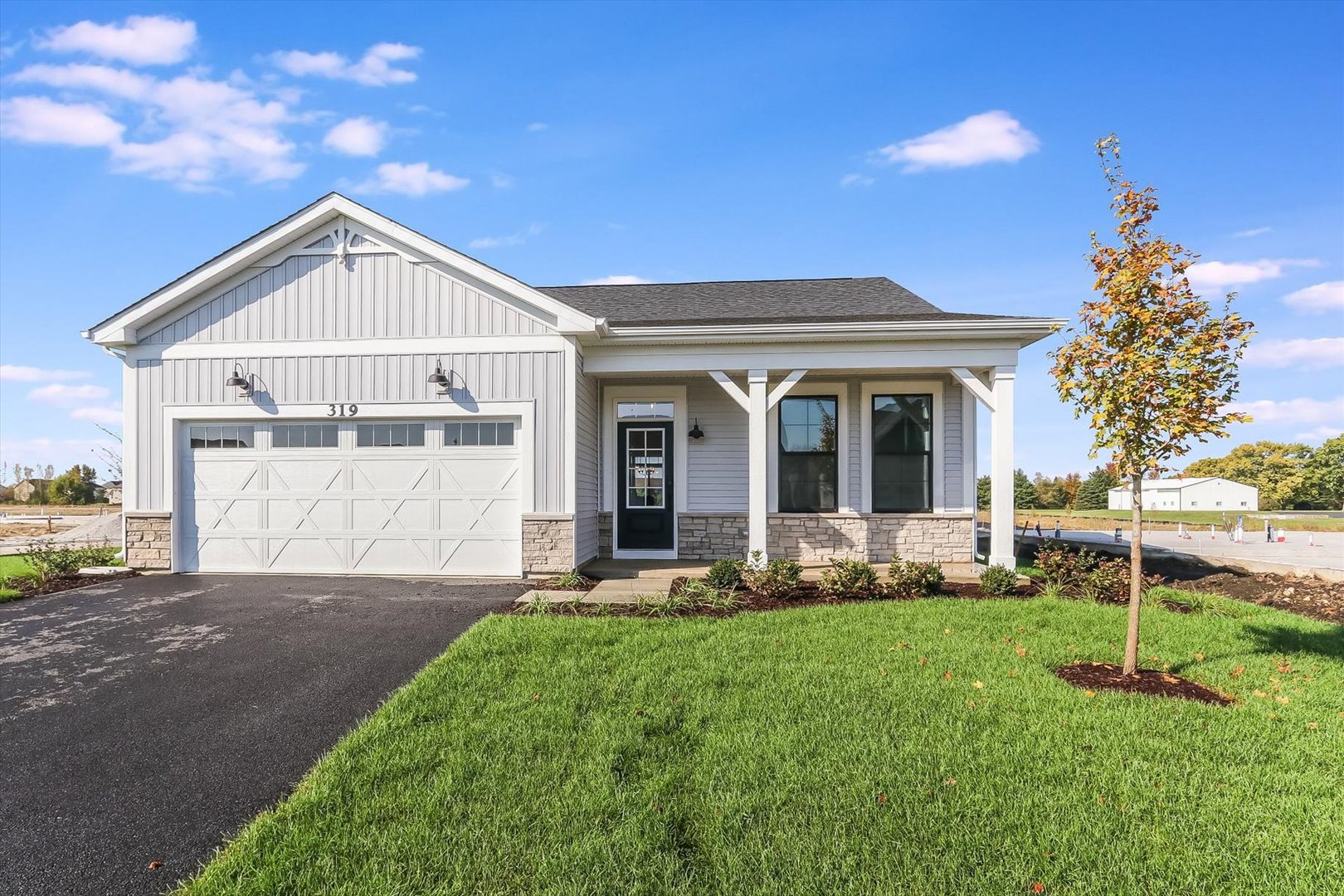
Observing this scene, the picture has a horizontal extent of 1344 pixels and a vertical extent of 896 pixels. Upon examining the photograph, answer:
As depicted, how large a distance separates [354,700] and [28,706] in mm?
2348

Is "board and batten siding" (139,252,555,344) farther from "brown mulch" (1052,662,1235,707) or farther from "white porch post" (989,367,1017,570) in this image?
"brown mulch" (1052,662,1235,707)

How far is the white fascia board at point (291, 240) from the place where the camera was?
8.57m

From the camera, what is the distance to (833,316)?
914 centimetres

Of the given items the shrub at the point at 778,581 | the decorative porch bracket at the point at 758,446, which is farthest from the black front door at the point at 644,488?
the shrub at the point at 778,581

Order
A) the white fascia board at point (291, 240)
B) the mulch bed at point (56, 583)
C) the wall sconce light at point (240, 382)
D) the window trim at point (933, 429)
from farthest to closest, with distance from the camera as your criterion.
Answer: the window trim at point (933, 429) → the wall sconce light at point (240, 382) → the white fascia board at point (291, 240) → the mulch bed at point (56, 583)

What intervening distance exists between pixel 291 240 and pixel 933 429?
1017 centimetres

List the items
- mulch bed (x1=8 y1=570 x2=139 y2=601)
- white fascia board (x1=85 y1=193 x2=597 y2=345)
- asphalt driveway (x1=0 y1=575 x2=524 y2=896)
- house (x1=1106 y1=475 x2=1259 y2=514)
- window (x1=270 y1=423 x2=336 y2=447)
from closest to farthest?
1. asphalt driveway (x1=0 y1=575 x2=524 y2=896)
2. mulch bed (x1=8 y1=570 x2=139 y2=601)
3. white fascia board (x1=85 y1=193 x2=597 y2=345)
4. window (x1=270 y1=423 x2=336 y2=447)
5. house (x1=1106 y1=475 x2=1259 y2=514)

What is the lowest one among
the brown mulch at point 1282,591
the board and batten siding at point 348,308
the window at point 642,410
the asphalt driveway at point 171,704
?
the asphalt driveway at point 171,704

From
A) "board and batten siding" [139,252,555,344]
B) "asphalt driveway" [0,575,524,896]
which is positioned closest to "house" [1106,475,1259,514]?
"board and batten siding" [139,252,555,344]

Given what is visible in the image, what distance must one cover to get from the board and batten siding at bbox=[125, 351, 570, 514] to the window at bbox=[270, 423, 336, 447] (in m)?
0.24

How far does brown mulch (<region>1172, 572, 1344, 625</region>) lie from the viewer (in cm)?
705

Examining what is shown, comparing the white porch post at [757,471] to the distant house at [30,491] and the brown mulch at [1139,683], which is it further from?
the distant house at [30,491]

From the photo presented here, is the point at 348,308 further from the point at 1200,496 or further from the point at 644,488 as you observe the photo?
the point at 1200,496

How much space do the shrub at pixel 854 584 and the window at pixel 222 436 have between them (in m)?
8.54
